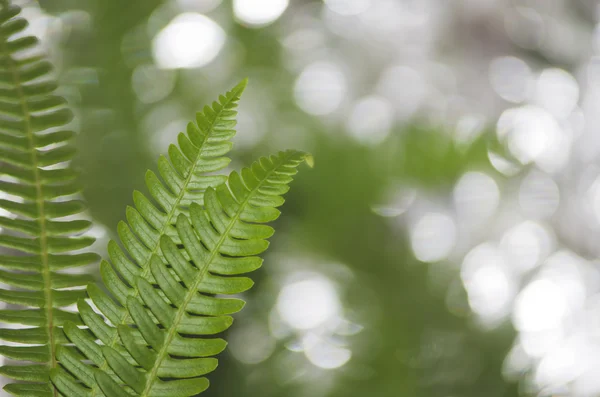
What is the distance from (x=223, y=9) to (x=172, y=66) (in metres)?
0.20

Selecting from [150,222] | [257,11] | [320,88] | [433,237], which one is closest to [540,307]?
[433,237]

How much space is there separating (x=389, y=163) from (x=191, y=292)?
818 millimetres

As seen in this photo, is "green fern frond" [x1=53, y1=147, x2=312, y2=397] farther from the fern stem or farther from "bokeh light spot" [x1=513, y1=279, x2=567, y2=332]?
"bokeh light spot" [x1=513, y1=279, x2=567, y2=332]

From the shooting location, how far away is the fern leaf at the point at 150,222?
34 cm

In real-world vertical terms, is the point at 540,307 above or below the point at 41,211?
above

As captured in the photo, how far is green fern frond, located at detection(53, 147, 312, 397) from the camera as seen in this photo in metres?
0.33

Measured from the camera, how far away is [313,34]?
1324 millimetres

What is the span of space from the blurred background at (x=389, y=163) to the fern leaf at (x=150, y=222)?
0.43 metres

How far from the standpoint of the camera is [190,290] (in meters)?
0.34

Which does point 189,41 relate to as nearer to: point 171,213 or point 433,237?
point 433,237

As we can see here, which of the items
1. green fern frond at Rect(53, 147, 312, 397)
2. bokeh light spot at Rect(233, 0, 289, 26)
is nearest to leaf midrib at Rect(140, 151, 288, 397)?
green fern frond at Rect(53, 147, 312, 397)

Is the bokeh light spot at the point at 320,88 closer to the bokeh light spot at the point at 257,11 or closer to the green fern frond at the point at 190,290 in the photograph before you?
the bokeh light spot at the point at 257,11

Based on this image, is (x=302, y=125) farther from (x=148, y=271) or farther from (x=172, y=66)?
(x=148, y=271)

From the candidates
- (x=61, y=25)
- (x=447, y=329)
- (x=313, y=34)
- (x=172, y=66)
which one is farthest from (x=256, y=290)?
(x=313, y=34)
